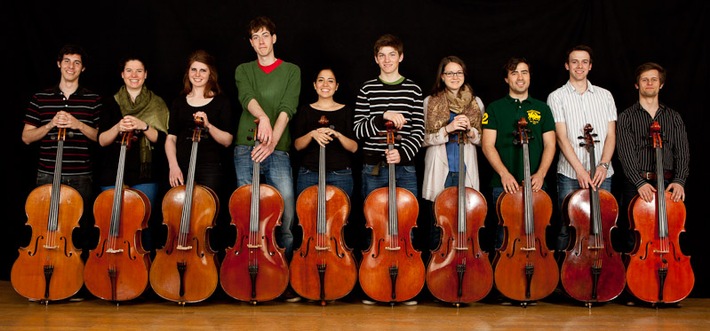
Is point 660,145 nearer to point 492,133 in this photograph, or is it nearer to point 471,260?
point 492,133

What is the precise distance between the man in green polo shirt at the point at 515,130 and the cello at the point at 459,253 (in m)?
0.38

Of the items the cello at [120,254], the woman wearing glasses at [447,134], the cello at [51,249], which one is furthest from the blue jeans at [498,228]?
the cello at [51,249]

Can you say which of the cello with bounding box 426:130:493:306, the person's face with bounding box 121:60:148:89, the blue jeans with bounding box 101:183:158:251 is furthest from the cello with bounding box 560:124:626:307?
the person's face with bounding box 121:60:148:89

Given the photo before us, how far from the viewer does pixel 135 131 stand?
421 cm

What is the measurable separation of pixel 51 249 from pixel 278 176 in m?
1.34

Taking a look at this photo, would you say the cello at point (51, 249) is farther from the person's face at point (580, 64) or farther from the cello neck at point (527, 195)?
the person's face at point (580, 64)

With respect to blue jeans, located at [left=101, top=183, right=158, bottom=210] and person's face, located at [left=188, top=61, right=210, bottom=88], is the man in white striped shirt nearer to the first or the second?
person's face, located at [left=188, top=61, right=210, bottom=88]

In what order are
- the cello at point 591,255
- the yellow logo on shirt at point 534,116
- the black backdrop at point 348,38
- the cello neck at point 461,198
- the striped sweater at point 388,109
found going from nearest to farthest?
the cello neck at point 461,198 < the cello at point 591,255 < the striped sweater at point 388,109 < the yellow logo on shirt at point 534,116 < the black backdrop at point 348,38

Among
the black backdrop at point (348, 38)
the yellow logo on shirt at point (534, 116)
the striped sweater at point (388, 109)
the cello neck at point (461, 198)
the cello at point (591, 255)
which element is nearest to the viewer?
the cello neck at point (461, 198)

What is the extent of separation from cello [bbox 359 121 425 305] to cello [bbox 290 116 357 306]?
0.38 feet

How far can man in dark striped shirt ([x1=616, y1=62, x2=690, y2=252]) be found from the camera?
13.9 ft

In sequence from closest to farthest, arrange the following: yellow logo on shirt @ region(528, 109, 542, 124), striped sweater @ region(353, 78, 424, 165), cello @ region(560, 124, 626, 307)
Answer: cello @ region(560, 124, 626, 307) → striped sweater @ region(353, 78, 424, 165) → yellow logo on shirt @ region(528, 109, 542, 124)

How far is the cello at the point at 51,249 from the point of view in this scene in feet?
12.9

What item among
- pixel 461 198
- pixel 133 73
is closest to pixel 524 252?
pixel 461 198
